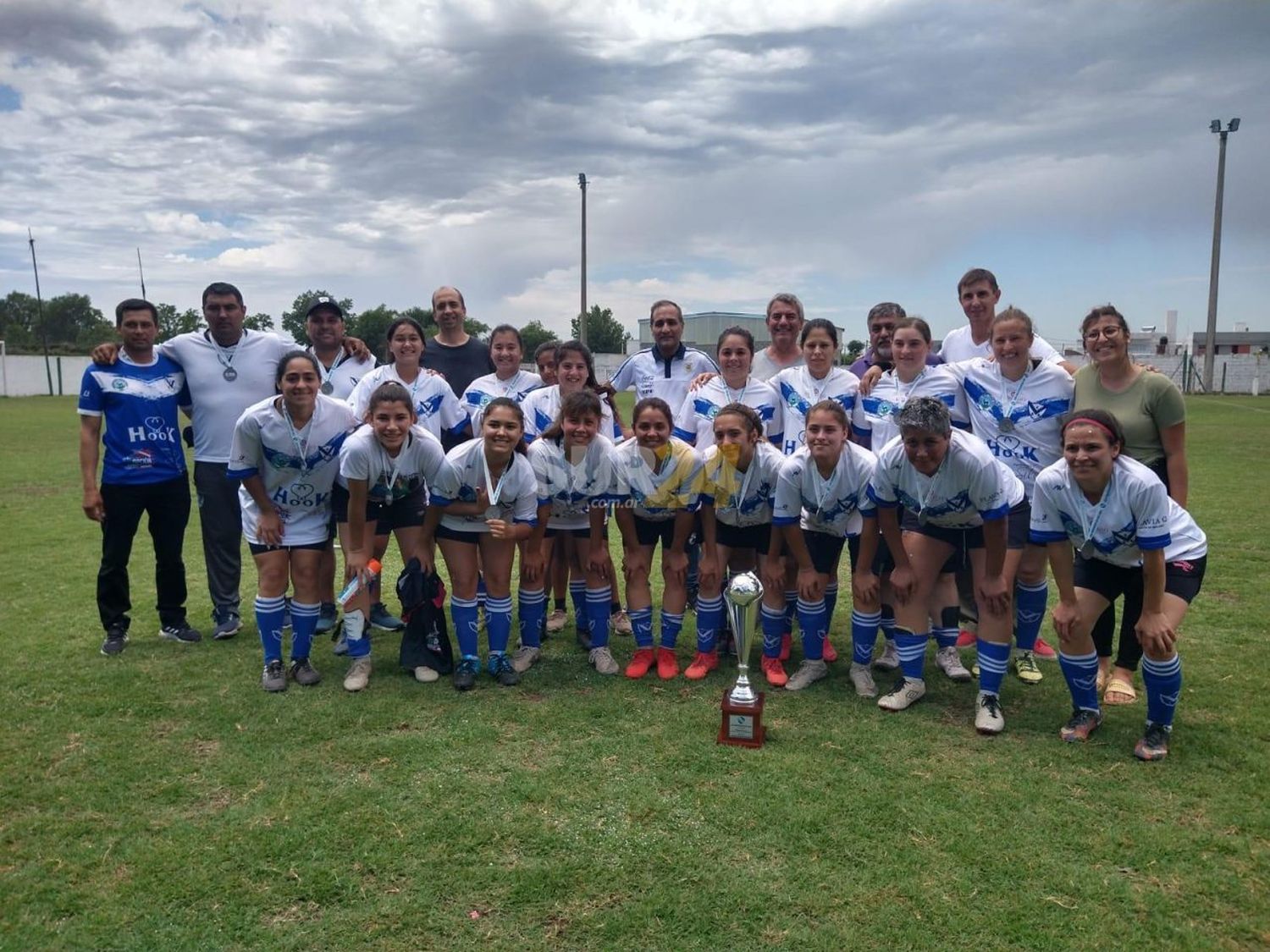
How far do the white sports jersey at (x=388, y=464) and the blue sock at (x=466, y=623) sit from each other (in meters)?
0.69

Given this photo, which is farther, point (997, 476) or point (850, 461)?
point (850, 461)

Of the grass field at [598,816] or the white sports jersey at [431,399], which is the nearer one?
the grass field at [598,816]

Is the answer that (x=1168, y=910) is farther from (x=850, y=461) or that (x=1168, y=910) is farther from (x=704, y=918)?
(x=850, y=461)

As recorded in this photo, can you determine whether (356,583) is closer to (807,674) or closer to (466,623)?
(466,623)

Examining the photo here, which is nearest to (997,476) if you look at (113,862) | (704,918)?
(704,918)

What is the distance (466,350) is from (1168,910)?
4.99 metres

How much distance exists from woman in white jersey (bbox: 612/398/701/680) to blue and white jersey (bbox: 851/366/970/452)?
1119mm

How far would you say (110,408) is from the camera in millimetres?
5219

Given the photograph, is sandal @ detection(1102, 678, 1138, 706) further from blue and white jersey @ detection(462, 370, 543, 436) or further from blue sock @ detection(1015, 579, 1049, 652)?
blue and white jersey @ detection(462, 370, 543, 436)

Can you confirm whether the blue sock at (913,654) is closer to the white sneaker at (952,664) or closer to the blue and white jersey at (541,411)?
the white sneaker at (952,664)

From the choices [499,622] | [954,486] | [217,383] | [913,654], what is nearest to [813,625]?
[913,654]

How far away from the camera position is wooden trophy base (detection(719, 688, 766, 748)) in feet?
12.8

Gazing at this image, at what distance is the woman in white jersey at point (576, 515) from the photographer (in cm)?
477

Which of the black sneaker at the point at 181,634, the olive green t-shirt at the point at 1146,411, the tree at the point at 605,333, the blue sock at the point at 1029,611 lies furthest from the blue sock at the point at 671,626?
the tree at the point at 605,333
